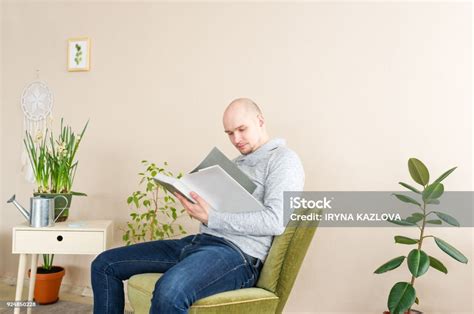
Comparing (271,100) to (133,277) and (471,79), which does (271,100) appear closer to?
(471,79)

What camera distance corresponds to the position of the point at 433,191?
179 cm

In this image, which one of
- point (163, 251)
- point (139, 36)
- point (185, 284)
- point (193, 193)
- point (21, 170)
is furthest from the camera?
point (21, 170)

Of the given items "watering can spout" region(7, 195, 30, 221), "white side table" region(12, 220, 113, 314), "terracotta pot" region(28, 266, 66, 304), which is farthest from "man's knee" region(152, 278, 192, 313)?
"terracotta pot" region(28, 266, 66, 304)

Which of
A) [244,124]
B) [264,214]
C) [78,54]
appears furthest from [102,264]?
[78,54]

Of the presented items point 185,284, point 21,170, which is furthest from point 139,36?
point 185,284

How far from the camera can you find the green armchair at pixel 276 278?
4.60ft

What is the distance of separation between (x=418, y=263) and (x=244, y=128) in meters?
0.93

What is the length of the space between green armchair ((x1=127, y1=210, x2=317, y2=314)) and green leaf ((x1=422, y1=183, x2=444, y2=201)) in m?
0.67

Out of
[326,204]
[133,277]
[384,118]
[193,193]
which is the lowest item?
[133,277]

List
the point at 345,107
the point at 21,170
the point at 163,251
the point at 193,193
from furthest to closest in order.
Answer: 1. the point at 21,170
2. the point at 345,107
3. the point at 163,251
4. the point at 193,193

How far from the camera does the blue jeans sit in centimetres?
126

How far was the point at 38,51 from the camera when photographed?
2652 mm

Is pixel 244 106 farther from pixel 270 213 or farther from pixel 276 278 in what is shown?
pixel 276 278

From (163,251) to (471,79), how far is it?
67.4 inches
